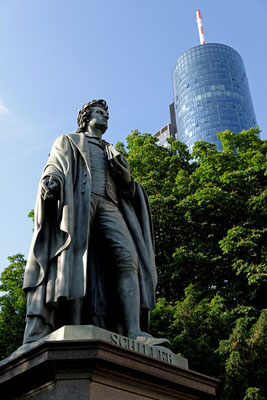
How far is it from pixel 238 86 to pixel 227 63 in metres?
6.56

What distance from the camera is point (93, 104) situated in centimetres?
706

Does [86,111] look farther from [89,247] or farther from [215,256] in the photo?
[215,256]

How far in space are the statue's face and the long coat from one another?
385 millimetres

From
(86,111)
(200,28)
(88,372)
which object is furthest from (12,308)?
(200,28)

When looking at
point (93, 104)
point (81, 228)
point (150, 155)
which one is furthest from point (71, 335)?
point (150, 155)

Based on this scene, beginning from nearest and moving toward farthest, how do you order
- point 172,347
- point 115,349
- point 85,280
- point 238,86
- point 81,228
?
point 115,349, point 85,280, point 81,228, point 172,347, point 238,86

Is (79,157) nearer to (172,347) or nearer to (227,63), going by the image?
(172,347)

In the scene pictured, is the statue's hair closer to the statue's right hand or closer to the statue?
the statue

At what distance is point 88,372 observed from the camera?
4.21m

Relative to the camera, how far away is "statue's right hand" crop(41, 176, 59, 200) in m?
5.74

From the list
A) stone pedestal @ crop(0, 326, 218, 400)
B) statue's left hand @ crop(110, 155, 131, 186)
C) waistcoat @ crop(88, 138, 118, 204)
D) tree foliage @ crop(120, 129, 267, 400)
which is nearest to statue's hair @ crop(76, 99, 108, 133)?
waistcoat @ crop(88, 138, 118, 204)

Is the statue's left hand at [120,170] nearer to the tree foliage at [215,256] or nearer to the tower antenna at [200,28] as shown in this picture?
the tree foliage at [215,256]

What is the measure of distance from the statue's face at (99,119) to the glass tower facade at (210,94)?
309 feet

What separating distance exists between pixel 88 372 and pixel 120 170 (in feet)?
9.10
